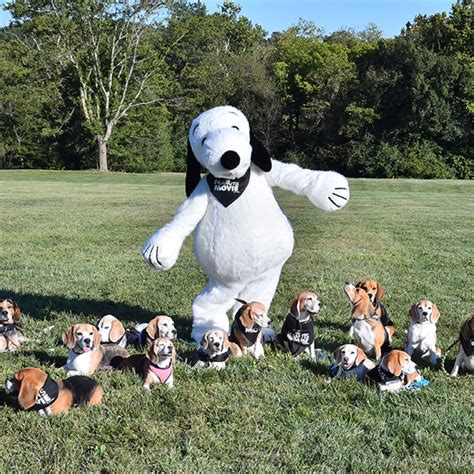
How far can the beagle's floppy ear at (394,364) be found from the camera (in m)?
3.44

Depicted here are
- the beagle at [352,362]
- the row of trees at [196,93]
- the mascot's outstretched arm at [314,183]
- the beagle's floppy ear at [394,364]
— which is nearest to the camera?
the beagle's floppy ear at [394,364]

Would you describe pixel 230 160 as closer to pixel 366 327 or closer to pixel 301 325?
pixel 301 325

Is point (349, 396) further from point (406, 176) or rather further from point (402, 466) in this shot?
point (406, 176)

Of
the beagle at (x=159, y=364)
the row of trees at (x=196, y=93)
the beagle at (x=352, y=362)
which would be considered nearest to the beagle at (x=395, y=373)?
the beagle at (x=352, y=362)

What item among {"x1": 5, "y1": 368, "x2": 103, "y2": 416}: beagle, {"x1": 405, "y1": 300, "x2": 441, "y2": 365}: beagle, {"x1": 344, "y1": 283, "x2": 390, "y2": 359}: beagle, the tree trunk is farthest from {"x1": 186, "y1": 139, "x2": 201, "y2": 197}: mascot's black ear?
the tree trunk

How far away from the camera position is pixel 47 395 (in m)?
3.17

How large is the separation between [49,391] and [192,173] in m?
1.94

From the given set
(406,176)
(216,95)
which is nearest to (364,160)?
(406,176)

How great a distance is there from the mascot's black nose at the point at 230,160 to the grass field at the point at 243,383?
1275 millimetres

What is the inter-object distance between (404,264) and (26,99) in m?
29.8

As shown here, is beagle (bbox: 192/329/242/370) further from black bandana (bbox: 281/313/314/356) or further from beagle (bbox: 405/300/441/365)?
beagle (bbox: 405/300/441/365)

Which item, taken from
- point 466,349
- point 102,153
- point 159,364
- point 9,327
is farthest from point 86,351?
point 102,153

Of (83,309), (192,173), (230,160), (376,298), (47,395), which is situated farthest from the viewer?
(83,309)

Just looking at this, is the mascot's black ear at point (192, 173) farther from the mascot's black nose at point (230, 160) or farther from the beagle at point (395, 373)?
the beagle at point (395, 373)
